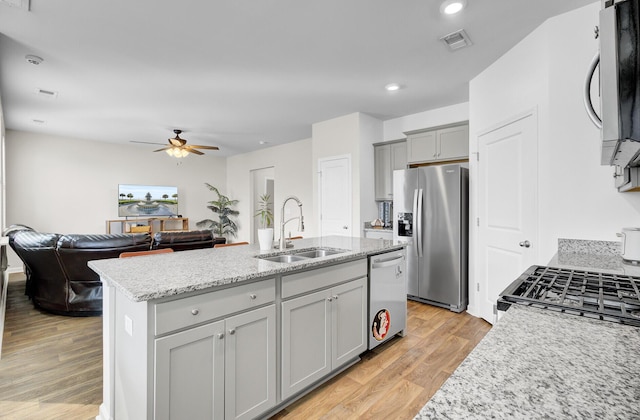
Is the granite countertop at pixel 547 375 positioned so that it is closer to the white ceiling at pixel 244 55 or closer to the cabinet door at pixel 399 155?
the white ceiling at pixel 244 55

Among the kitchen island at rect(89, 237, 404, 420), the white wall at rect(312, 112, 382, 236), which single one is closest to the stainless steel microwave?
the kitchen island at rect(89, 237, 404, 420)

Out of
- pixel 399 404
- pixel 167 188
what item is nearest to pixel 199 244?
pixel 399 404

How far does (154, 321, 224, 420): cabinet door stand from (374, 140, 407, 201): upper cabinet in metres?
3.74

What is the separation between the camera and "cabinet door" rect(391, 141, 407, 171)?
15.0 feet

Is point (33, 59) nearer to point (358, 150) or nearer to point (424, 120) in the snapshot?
point (358, 150)

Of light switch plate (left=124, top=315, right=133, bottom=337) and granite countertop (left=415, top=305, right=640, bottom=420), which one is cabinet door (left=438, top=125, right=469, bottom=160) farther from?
light switch plate (left=124, top=315, right=133, bottom=337)

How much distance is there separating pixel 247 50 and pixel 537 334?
2.97 metres

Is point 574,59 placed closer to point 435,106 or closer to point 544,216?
point 544,216

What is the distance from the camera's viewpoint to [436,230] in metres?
3.76

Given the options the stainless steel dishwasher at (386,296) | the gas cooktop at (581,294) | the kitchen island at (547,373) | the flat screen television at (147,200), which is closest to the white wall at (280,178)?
the flat screen television at (147,200)

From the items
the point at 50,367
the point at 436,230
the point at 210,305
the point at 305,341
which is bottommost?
the point at 50,367

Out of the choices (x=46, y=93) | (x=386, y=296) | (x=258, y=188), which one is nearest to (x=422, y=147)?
(x=386, y=296)

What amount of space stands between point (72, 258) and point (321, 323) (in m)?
2.90

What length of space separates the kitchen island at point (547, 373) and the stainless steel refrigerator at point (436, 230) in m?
2.91
